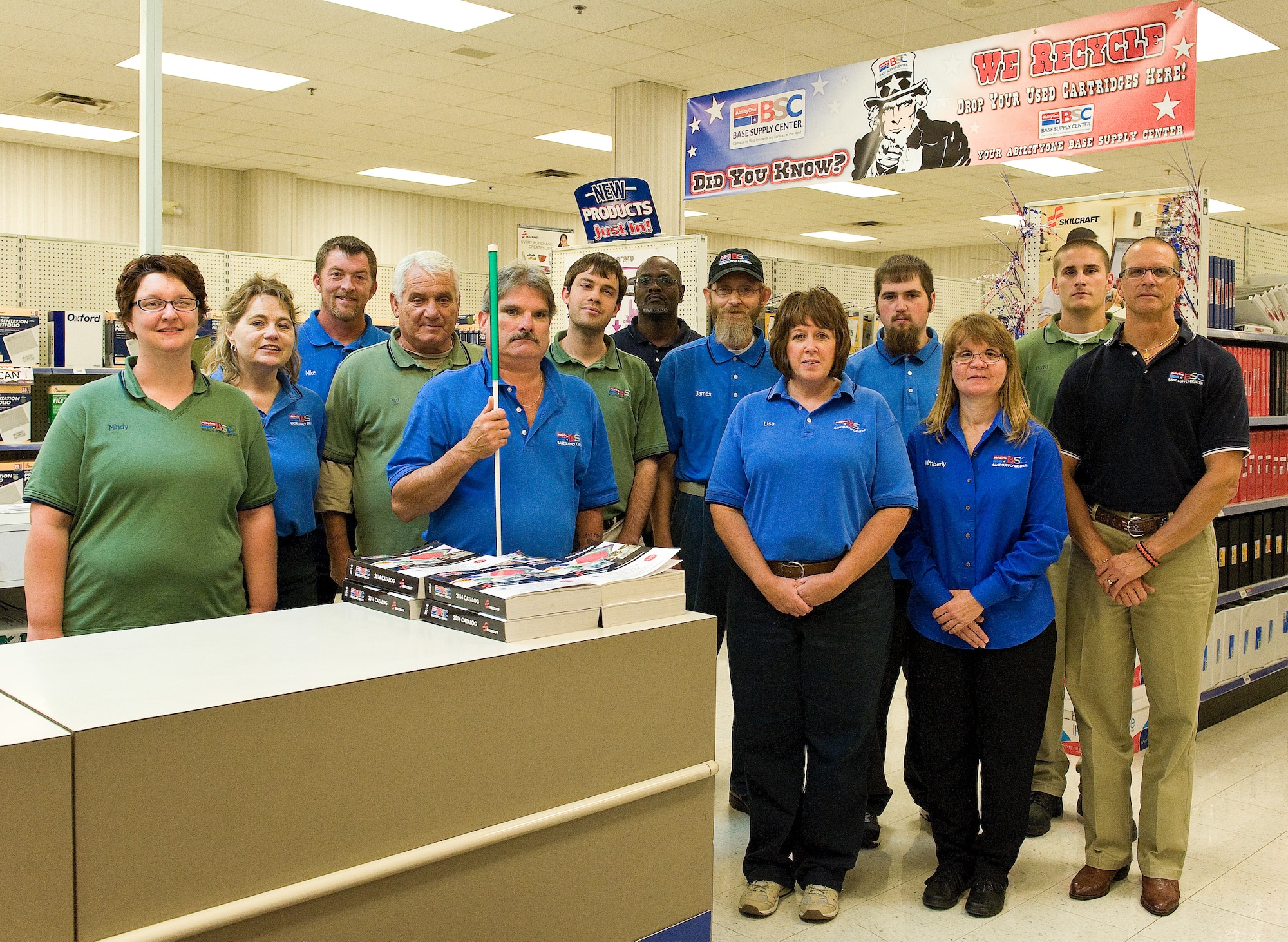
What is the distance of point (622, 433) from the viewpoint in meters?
3.39

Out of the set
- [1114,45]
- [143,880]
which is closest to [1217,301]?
[1114,45]

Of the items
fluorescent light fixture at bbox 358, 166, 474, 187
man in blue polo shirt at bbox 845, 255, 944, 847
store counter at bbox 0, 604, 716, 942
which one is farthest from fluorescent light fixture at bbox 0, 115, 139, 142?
store counter at bbox 0, 604, 716, 942

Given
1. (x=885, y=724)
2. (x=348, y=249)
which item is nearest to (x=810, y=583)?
(x=885, y=724)

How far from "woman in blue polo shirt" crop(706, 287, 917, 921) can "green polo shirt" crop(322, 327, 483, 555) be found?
855 mm

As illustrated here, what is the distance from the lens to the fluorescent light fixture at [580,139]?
1083 cm

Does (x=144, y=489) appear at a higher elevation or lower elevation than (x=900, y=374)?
lower

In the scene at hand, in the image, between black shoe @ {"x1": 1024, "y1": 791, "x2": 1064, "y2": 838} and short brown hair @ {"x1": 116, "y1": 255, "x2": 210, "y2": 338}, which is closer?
short brown hair @ {"x1": 116, "y1": 255, "x2": 210, "y2": 338}

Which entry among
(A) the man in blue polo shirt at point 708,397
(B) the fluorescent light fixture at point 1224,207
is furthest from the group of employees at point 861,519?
(B) the fluorescent light fixture at point 1224,207

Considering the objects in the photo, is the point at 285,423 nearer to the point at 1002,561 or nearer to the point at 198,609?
the point at 198,609

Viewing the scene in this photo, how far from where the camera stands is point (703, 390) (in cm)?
353

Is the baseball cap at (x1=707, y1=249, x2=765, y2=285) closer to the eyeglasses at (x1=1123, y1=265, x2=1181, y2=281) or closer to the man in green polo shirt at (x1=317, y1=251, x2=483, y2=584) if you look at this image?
the man in green polo shirt at (x1=317, y1=251, x2=483, y2=584)

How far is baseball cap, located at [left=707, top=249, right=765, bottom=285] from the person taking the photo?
11.5ft

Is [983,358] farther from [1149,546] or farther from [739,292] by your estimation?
[739,292]

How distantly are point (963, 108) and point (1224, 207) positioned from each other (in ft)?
33.8
